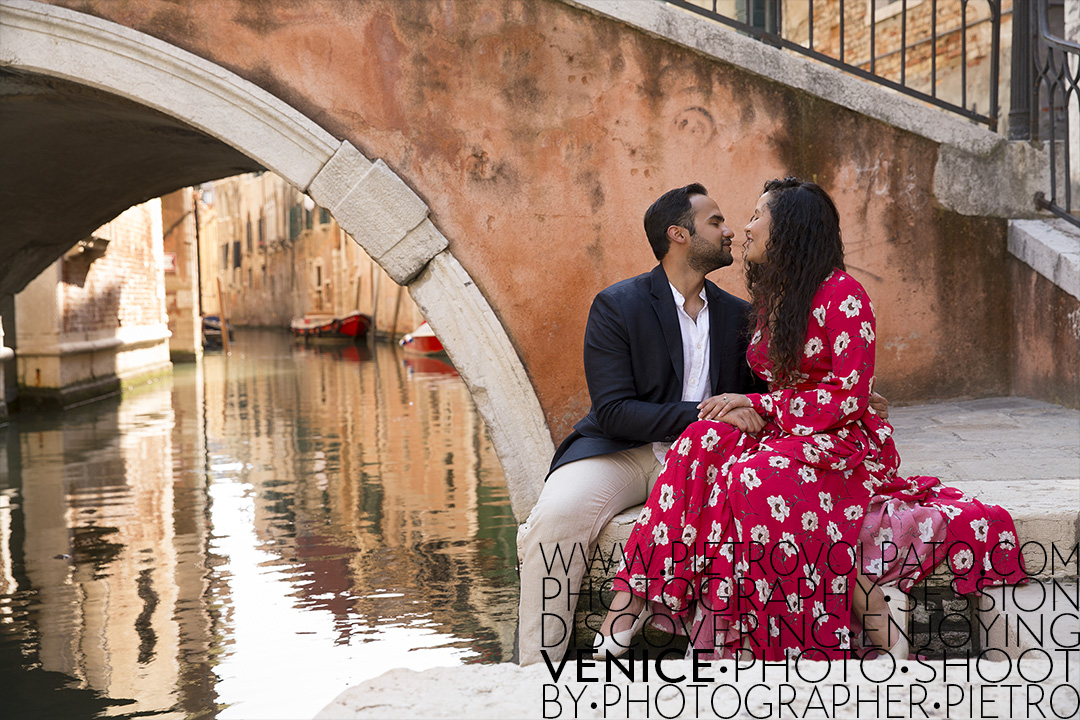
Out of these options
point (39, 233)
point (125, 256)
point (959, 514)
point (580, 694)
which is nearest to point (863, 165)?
point (959, 514)

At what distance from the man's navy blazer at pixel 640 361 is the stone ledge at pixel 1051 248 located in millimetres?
1781

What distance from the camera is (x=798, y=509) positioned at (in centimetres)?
257

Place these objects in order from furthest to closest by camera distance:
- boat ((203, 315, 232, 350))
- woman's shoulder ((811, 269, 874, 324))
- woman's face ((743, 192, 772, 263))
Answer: boat ((203, 315, 232, 350)) < woman's face ((743, 192, 772, 263)) < woman's shoulder ((811, 269, 874, 324))

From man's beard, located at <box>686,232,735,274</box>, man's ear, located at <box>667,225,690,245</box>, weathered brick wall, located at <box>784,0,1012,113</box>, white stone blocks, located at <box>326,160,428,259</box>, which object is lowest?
man's beard, located at <box>686,232,735,274</box>

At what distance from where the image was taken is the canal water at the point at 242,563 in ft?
12.4

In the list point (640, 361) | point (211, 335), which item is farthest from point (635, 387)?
point (211, 335)

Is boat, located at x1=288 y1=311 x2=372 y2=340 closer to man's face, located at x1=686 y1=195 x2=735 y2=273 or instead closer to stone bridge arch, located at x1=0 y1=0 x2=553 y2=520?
stone bridge arch, located at x1=0 y1=0 x2=553 y2=520

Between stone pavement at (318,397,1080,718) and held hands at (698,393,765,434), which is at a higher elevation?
held hands at (698,393,765,434)

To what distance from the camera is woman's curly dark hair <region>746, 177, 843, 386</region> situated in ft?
8.87

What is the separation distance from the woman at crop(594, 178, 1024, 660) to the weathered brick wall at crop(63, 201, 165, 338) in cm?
1131

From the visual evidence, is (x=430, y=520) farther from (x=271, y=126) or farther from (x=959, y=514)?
(x=959, y=514)

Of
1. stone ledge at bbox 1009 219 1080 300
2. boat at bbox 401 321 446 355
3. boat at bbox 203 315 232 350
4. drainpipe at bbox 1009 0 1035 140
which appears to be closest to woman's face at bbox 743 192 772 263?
stone ledge at bbox 1009 219 1080 300

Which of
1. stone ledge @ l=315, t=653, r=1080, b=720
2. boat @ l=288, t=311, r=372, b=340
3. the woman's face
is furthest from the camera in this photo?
boat @ l=288, t=311, r=372, b=340

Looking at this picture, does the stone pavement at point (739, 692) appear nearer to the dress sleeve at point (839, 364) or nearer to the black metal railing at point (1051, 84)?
the dress sleeve at point (839, 364)
